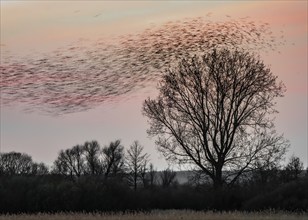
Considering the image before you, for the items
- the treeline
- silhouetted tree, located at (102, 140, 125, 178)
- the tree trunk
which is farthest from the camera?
silhouetted tree, located at (102, 140, 125, 178)

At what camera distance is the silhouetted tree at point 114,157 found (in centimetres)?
7838

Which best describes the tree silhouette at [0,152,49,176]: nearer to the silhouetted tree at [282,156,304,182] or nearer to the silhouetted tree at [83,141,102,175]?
the silhouetted tree at [83,141,102,175]

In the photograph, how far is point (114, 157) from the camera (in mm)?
Result: 83000

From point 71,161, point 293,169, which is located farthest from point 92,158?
point 293,169

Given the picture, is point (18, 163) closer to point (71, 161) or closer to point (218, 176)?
point (71, 161)

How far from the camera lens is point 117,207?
3850 cm

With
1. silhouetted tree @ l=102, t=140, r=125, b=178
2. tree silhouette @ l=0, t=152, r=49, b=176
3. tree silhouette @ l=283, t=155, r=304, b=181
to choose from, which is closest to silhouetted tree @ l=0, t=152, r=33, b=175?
tree silhouette @ l=0, t=152, r=49, b=176

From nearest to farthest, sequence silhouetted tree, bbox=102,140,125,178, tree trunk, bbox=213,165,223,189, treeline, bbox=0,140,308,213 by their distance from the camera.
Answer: treeline, bbox=0,140,308,213 → tree trunk, bbox=213,165,223,189 → silhouetted tree, bbox=102,140,125,178

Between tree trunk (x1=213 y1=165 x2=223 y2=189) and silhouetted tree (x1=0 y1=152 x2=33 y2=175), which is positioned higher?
silhouetted tree (x1=0 y1=152 x2=33 y2=175)

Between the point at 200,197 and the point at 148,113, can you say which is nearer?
the point at 200,197

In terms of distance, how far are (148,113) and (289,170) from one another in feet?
40.9

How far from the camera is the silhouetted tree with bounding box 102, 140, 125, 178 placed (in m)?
78.4

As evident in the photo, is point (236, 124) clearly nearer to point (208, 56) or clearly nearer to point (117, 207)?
point (208, 56)

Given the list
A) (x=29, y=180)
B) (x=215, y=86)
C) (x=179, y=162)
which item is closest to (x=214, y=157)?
(x=179, y=162)
